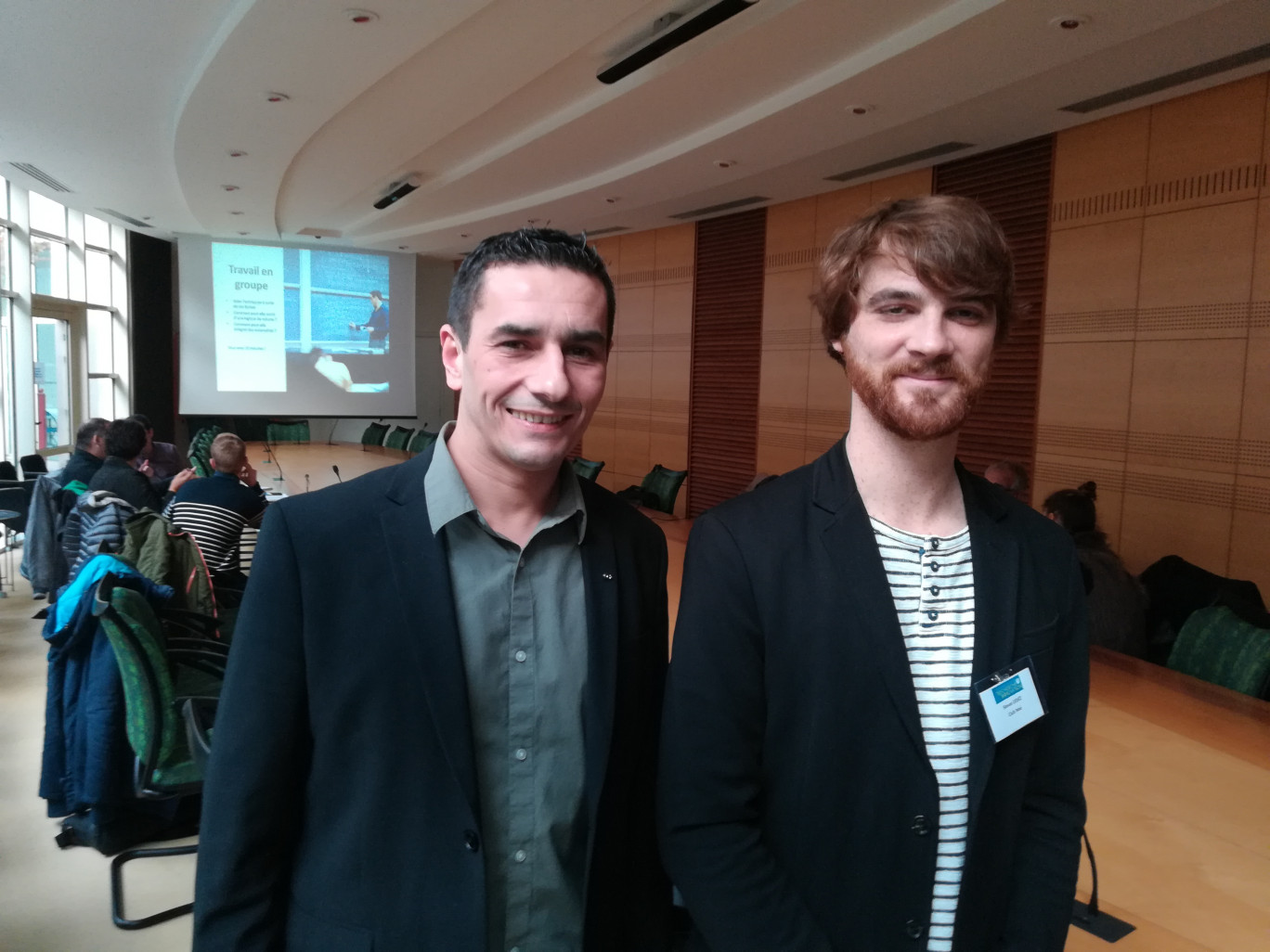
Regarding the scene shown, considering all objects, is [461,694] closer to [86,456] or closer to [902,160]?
[86,456]

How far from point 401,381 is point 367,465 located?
3415 millimetres

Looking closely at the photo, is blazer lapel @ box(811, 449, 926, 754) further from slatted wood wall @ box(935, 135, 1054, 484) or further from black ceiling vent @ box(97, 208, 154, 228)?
black ceiling vent @ box(97, 208, 154, 228)

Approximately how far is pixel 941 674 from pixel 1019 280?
22.3 ft

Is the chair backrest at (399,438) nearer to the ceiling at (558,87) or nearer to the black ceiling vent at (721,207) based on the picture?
the ceiling at (558,87)

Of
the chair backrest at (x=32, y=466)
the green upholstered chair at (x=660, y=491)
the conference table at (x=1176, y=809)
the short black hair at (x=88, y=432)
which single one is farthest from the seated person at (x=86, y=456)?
the conference table at (x=1176, y=809)

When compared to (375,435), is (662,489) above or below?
below

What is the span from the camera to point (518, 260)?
126 centimetres

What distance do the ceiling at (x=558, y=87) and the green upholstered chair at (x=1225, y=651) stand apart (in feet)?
10.0

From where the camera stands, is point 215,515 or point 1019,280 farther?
point 1019,280

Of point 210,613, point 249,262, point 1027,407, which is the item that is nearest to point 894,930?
point 210,613

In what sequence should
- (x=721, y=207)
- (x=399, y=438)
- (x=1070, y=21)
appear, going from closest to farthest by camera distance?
(x=1070, y=21), (x=721, y=207), (x=399, y=438)

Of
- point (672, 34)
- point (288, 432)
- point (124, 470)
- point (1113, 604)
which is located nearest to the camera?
point (1113, 604)

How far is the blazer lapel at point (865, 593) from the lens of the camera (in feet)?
3.86

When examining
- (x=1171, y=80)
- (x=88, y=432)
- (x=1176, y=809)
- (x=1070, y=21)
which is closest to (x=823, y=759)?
(x=1176, y=809)
